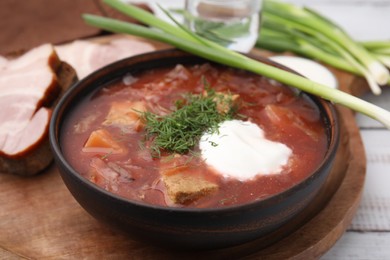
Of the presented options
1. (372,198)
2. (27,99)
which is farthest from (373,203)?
(27,99)

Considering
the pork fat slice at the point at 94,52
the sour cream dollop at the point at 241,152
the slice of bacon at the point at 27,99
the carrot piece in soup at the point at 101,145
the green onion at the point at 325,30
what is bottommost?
the pork fat slice at the point at 94,52

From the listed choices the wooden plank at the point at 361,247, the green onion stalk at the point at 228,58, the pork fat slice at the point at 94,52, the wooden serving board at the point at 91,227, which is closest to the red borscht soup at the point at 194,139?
the green onion stalk at the point at 228,58

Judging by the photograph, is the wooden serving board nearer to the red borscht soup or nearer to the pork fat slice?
the red borscht soup

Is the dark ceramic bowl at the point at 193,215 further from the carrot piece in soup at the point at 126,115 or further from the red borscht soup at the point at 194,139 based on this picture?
the carrot piece in soup at the point at 126,115

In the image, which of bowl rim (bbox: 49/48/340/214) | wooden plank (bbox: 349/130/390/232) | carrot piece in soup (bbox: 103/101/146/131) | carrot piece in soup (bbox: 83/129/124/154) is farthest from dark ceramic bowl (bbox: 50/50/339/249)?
wooden plank (bbox: 349/130/390/232)

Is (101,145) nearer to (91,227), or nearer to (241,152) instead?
(91,227)

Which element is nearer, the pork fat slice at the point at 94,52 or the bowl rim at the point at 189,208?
the bowl rim at the point at 189,208

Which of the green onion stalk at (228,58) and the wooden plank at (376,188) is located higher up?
the green onion stalk at (228,58)
